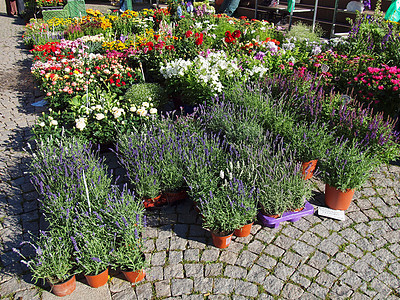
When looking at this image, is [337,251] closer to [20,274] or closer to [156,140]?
[156,140]

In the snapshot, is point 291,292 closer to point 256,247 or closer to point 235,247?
point 256,247

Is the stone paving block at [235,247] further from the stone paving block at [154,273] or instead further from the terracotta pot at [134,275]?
the terracotta pot at [134,275]

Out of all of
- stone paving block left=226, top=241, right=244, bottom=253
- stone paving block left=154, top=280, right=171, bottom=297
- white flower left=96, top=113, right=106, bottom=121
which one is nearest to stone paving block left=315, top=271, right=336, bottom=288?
stone paving block left=226, top=241, right=244, bottom=253

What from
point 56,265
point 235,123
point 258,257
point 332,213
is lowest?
point 258,257

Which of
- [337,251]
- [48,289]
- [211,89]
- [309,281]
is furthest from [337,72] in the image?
[48,289]

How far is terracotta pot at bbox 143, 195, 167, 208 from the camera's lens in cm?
419

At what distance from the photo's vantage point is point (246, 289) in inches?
128

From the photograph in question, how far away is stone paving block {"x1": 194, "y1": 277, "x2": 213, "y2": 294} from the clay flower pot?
0.63m

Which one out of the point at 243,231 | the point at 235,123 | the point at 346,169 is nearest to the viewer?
the point at 243,231

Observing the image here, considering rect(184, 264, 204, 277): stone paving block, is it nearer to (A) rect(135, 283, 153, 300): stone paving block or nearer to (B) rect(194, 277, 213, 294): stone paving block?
(B) rect(194, 277, 213, 294): stone paving block

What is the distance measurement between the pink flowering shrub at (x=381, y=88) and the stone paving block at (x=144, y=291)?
416cm

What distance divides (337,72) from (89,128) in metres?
4.31

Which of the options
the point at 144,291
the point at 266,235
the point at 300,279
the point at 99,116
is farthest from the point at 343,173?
the point at 99,116

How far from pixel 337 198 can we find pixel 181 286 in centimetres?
210
